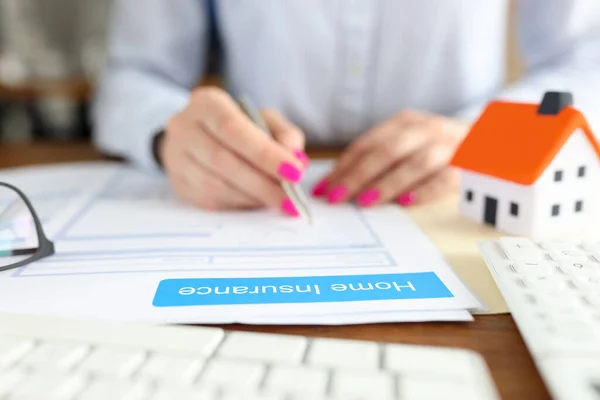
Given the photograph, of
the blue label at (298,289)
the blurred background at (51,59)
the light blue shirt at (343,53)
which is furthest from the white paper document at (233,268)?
the blurred background at (51,59)

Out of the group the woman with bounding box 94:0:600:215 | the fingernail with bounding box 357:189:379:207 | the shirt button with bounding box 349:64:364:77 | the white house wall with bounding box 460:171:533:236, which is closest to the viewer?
the white house wall with bounding box 460:171:533:236

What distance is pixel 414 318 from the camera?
0.28 metres

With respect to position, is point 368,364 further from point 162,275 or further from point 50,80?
point 50,80

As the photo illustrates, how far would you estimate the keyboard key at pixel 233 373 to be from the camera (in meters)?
0.21

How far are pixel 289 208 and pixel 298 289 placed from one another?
17 centimetres

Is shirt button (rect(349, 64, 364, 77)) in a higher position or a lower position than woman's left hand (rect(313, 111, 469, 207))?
higher

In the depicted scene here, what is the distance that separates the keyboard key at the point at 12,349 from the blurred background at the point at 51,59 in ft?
6.75

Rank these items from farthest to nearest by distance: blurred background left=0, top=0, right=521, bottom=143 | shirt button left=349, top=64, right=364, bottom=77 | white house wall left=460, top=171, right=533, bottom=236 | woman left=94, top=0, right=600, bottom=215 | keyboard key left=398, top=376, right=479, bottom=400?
blurred background left=0, top=0, right=521, bottom=143, shirt button left=349, top=64, right=364, bottom=77, woman left=94, top=0, right=600, bottom=215, white house wall left=460, top=171, right=533, bottom=236, keyboard key left=398, top=376, right=479, bottom=400

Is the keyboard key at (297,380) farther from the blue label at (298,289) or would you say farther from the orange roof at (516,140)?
the orange roof at (516,140)

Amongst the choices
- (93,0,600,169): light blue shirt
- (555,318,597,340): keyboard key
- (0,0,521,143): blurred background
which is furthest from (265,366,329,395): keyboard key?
(0,0,521,143): blurred background

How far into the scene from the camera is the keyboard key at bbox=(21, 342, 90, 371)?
23cm

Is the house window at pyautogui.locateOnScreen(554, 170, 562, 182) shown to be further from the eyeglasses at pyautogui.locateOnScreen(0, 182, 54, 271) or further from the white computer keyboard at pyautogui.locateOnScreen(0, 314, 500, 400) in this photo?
the eyeglasses at pyautogui.locateOnScreen(0, 182, 54, 271)

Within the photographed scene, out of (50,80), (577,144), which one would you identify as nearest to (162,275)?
(577,144)

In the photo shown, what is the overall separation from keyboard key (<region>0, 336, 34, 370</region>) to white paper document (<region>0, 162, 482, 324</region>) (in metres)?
0.05
